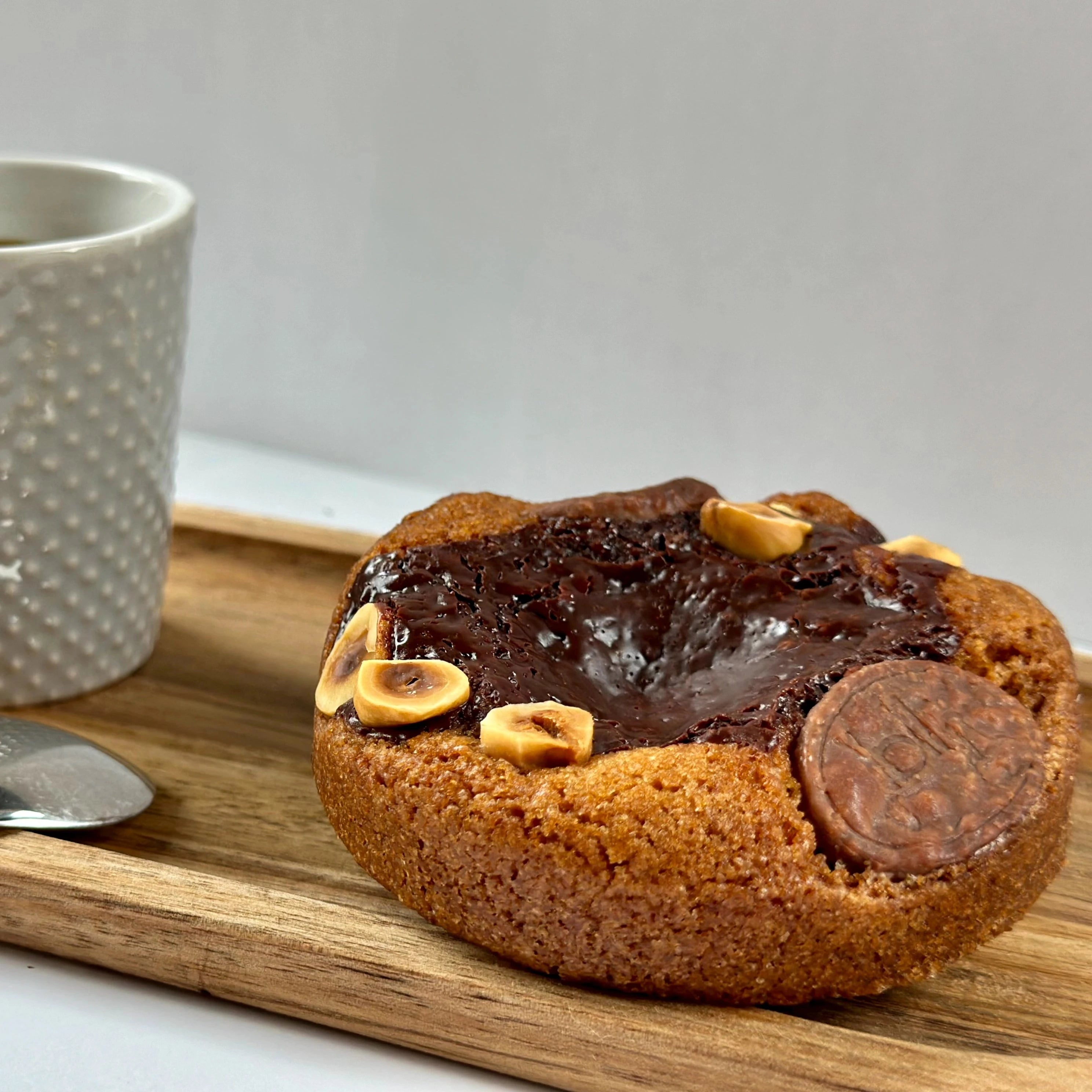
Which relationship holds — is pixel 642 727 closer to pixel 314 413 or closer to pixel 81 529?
pixel 81 529

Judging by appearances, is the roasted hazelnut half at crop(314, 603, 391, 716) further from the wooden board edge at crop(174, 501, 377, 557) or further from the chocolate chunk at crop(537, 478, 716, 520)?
the wooden board edge at crop(174, 501, 377, 557)

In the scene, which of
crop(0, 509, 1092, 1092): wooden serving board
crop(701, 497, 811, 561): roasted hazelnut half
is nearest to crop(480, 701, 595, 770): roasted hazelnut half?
crop(0, 509, 1092, 1092): wooden serving board

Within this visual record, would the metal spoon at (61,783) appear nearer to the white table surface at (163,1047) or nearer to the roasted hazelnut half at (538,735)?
the white table surface at (163,1047)

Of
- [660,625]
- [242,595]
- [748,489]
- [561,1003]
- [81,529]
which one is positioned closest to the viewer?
[561,1003]

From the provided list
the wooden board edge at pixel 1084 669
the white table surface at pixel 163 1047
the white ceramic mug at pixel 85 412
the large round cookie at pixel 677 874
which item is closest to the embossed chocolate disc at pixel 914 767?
the large round cookie at pixel 677 874

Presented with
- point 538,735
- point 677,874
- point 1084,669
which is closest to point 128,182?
point 538,735

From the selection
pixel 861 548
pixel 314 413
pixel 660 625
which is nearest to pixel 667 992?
pixel 660 625

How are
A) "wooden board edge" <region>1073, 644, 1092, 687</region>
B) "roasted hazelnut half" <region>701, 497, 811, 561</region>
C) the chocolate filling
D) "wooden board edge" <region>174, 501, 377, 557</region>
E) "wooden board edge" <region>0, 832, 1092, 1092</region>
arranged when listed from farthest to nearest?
"wooden board edge" <region>174, 501, 377, 557</region>, "wooden board edge" <region>1073, 644, 1092, 687</region>, "roasted hazelnut half" <region>701, 497, 811, 561</region>, the chocolate filling, "wooden board edge" <region>0, 832, 1092, 1092</region>
